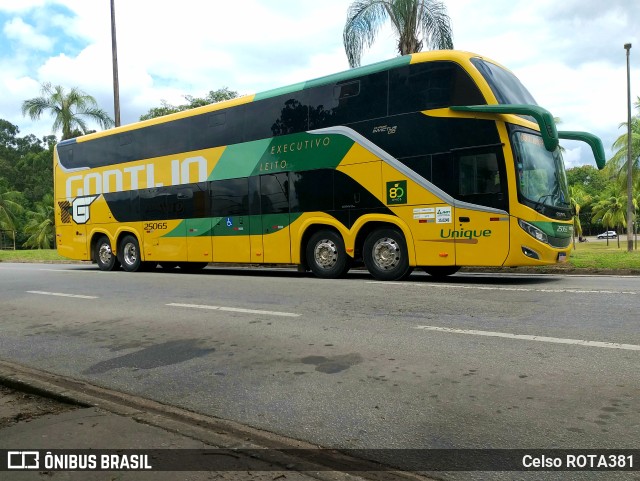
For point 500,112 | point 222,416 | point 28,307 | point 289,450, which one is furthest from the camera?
point 500,112

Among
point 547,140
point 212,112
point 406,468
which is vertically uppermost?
point 212,112

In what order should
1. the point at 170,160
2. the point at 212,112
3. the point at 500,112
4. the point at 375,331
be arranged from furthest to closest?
the point at 170,160 → the point at 212,112 → the point at 500,112 → the point at 375,331

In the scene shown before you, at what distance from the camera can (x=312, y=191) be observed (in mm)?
11617

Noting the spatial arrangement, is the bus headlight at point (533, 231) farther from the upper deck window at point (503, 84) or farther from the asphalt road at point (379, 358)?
the upper deck window at point (503, 84)

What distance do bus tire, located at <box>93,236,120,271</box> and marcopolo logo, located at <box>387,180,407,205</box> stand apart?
9400 millimetres

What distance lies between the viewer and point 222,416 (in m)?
3.60

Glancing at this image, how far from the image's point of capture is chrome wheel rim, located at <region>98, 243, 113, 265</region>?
1630 centimetres

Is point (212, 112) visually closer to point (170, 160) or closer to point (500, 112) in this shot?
point (170, 160)

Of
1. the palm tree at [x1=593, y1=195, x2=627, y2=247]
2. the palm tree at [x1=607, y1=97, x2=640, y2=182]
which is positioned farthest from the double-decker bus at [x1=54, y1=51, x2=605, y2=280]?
the palm tree at [x1=593, y1=195, x2=627, y2=247]

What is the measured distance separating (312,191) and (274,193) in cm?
108

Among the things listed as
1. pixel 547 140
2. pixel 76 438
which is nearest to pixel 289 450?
pixel 76 438

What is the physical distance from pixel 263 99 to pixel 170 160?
3467 mm

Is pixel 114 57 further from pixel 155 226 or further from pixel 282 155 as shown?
pixel 282 155

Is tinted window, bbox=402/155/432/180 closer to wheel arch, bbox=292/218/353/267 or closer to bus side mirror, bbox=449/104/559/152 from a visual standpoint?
bus side mirror, bbox=449/104/559/152
